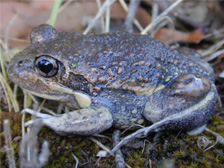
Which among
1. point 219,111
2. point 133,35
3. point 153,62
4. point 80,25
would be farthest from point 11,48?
point 219,111

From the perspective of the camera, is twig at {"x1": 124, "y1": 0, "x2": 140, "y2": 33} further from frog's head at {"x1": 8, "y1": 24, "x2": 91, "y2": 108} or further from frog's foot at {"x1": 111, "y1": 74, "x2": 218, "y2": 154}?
frog's foot at {"x1": 111, "y1": 74, "x2": 218, "y2": 154}

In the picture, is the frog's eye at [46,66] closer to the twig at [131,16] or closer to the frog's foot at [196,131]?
the frog's foot at [196,131]

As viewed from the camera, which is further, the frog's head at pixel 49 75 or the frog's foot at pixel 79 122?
the frog's head at pixel 49 75

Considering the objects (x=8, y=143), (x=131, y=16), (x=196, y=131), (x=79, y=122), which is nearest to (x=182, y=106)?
(x=196, y=131)

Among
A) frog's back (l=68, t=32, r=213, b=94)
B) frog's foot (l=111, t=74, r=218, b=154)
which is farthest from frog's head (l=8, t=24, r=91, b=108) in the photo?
frog's foot (l=111, t=74, r=218, b=154)

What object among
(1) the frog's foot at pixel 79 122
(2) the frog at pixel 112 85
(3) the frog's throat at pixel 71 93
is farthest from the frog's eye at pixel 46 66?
(1) the frog's foot at pixel 79 122

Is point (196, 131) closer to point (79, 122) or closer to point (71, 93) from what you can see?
point (79, 122)
